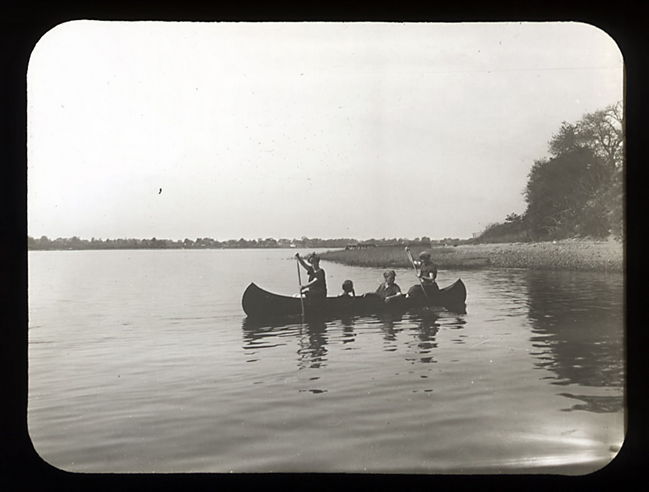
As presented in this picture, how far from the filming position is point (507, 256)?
2061 mm

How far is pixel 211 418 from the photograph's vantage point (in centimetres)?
190

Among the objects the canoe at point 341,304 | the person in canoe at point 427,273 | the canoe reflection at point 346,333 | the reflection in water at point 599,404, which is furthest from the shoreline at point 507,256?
the reflection in water at point 599,404

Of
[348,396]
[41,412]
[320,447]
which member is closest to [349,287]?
[348,396]

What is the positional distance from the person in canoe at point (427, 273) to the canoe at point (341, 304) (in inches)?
1.4

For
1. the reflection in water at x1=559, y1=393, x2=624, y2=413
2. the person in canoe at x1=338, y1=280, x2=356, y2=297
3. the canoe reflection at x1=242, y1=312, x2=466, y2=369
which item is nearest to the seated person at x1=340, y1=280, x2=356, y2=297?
the person in canoe at x1=338, y1=280, x2=356, y2=297

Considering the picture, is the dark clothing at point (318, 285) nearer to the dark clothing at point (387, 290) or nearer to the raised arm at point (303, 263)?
the raised arm at point (303, 263)

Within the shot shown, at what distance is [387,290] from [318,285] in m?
0.35

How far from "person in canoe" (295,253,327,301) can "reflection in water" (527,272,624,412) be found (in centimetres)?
84

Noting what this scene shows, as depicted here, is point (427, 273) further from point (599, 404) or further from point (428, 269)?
point (599, 404)

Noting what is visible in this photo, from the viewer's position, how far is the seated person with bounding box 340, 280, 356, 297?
2.27 meters

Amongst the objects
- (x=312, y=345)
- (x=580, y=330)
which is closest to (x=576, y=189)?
(x=580, y=330)

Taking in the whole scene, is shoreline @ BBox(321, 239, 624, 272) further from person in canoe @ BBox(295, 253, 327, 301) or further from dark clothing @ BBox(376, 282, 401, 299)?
dark clothing @ BBox(376, 282, 401, 299)

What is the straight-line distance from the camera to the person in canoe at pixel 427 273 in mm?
2109
